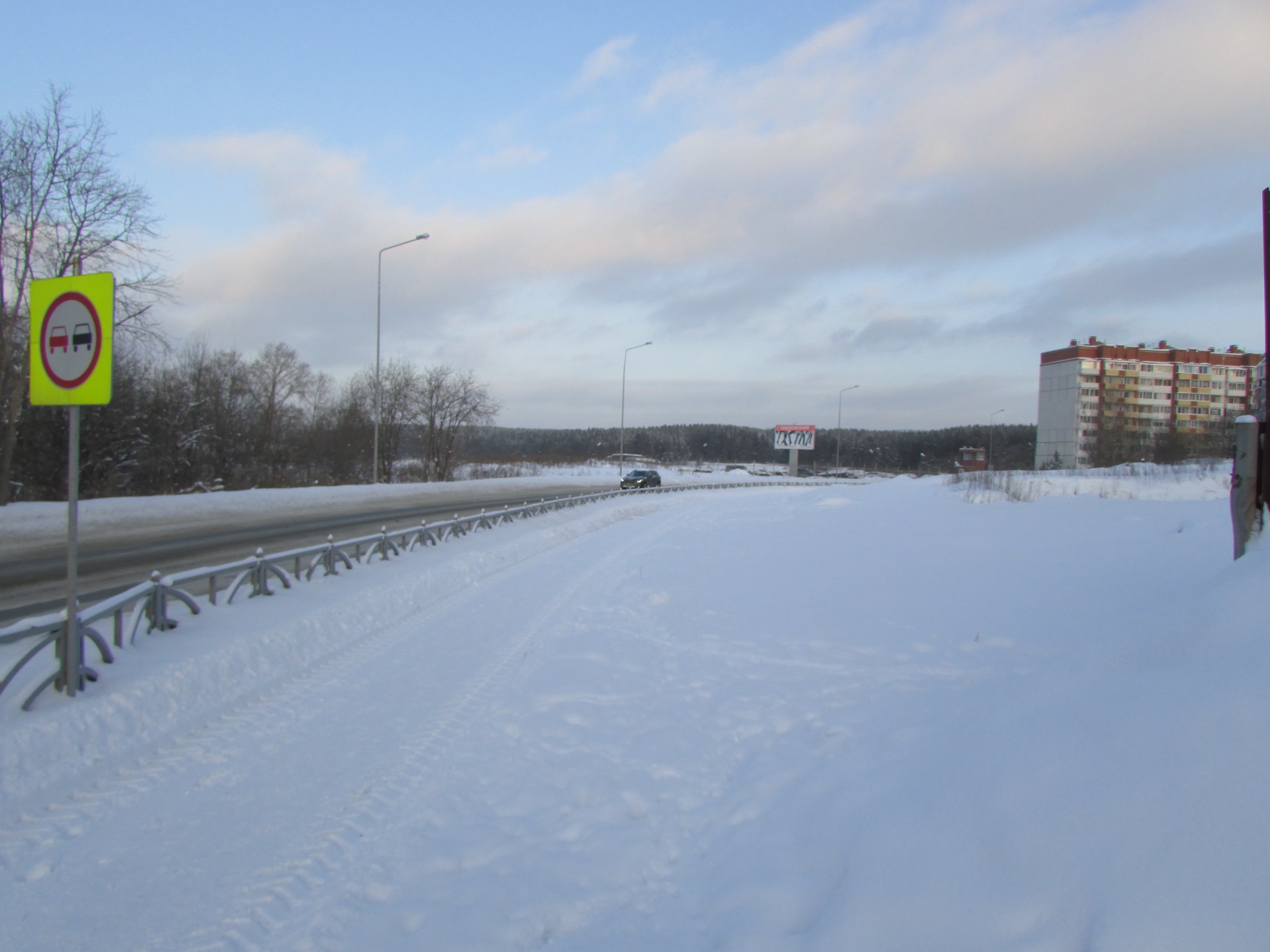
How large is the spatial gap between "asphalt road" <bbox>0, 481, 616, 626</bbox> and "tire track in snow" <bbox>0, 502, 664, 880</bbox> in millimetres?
5032

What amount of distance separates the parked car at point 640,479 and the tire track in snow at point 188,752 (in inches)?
1557

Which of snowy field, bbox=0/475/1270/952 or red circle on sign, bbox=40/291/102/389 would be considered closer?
snowy field, bbox=0/475/1270/952

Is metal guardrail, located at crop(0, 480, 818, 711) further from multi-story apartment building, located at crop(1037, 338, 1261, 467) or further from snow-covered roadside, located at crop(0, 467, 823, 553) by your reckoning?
multi-story apartment building, located at crop(1037, 338, 1261, 467)

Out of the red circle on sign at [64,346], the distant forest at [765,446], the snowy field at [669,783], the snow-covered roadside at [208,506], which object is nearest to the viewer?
the snowy field at [669,783]

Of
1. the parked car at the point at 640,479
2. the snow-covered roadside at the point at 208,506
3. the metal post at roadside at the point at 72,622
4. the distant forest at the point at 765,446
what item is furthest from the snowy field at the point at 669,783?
the distant forest at the point at 765,446

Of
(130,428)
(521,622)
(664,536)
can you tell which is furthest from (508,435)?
(521,622)

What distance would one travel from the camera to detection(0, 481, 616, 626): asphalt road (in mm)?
11242

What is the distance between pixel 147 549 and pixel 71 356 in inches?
481

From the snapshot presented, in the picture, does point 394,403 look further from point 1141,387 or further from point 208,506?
point 1141,387

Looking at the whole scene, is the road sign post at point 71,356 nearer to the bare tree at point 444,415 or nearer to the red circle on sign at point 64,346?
the red circle on sign at point 64,346

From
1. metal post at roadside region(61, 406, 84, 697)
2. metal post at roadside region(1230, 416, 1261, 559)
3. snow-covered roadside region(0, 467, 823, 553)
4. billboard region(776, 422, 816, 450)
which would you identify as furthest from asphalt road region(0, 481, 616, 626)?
billboard region(776, 422, 816, 450)

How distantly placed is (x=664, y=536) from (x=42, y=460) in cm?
2651

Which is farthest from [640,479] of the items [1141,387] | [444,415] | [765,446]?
[765,446]

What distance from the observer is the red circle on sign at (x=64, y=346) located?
5.80m
